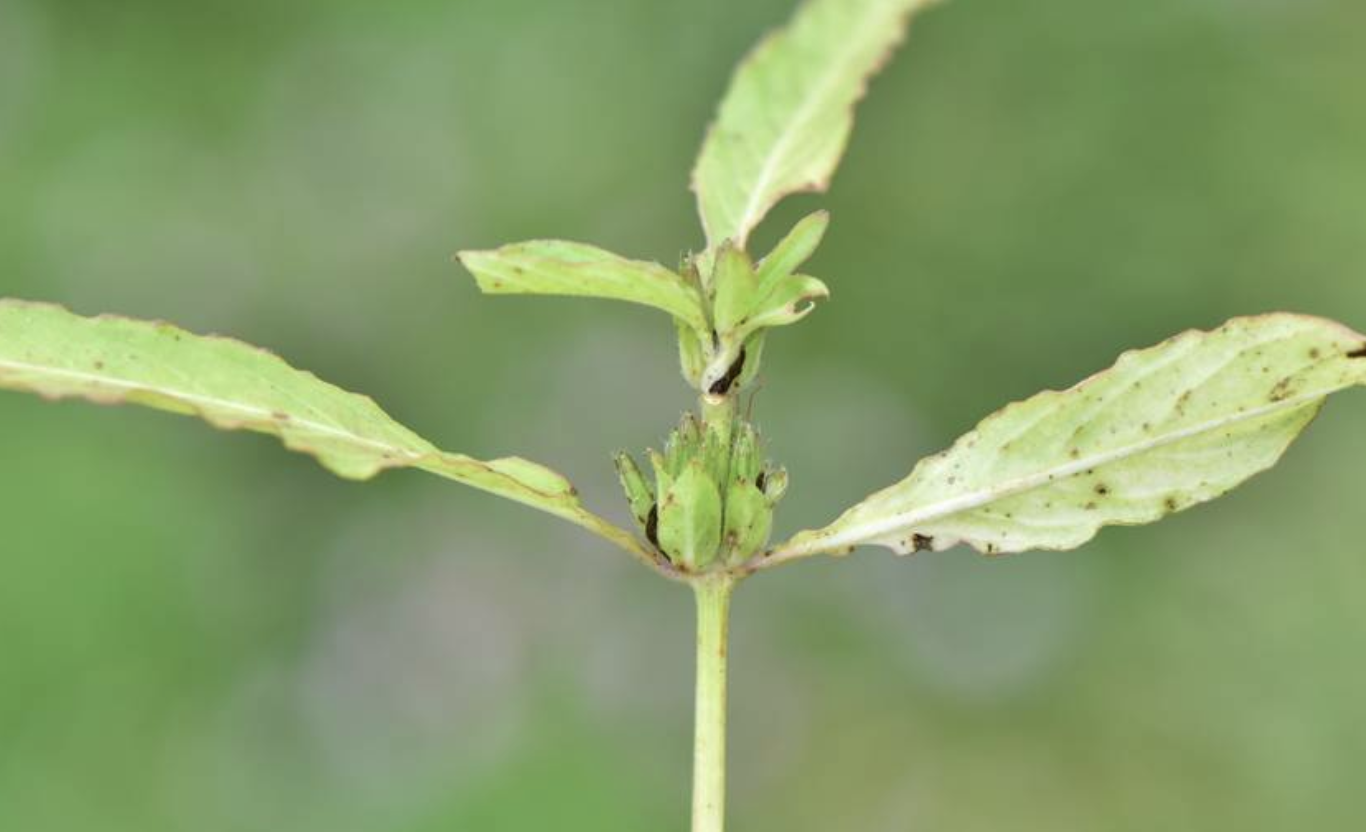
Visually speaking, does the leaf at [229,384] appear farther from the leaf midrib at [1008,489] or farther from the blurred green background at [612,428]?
the blurred green background at [612,428]

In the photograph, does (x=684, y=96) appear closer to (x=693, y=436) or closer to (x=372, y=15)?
(x=372, y=15)

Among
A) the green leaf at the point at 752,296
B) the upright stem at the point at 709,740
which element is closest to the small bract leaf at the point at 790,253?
the green leaf at the point at 752,296

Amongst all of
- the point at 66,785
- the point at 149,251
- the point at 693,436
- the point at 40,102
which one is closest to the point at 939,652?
the point at 66,785

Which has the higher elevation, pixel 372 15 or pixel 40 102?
pixel 372 15

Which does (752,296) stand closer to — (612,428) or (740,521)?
(740,521)

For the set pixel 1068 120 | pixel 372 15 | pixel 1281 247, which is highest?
pixel 372 15

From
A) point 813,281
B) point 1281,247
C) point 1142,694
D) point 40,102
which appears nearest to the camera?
point 813,281

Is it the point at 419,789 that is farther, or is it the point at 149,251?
the point at 149,251

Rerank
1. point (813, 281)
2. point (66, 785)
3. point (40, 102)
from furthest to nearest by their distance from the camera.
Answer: point (40, 102) → point (66, 785) → point (813, 281)
